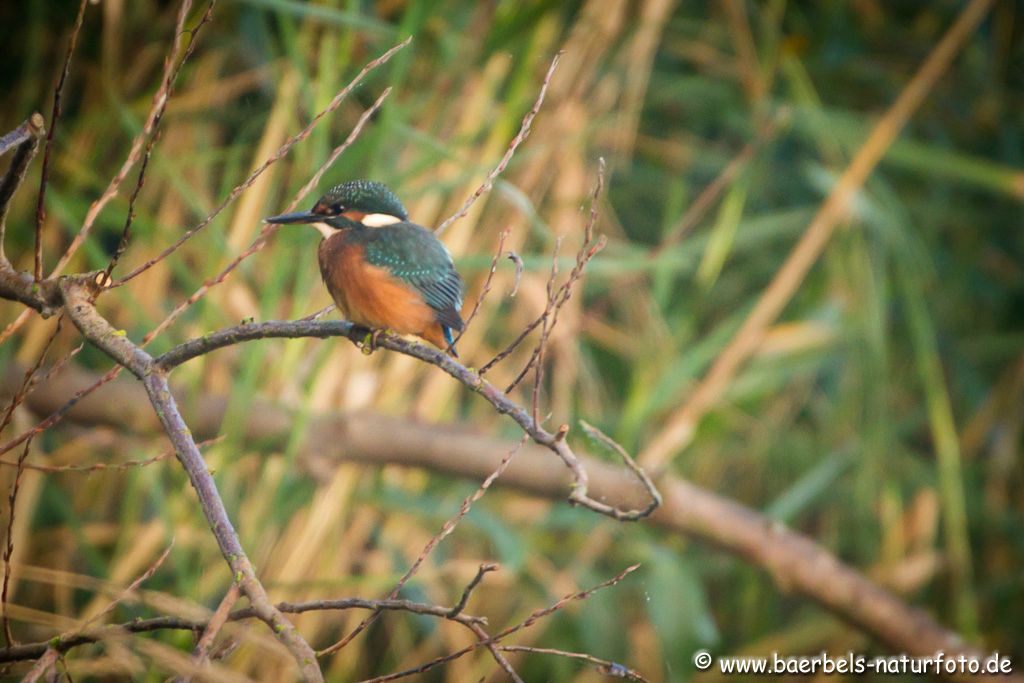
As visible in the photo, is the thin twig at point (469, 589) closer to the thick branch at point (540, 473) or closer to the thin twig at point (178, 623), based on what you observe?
the thin twig at point (178, 623)

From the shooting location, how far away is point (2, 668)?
1.06 metres

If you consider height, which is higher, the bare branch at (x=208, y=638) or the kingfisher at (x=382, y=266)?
the kingfisher at (x=382, y=266)

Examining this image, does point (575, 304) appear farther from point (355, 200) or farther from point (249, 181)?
point (249, 181)

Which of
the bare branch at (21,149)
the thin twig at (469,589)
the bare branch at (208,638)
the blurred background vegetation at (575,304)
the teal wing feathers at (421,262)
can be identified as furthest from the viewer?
the blurred background vegetation at (575,304)

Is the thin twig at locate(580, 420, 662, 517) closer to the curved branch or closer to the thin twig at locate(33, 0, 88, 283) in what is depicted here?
the curved branch

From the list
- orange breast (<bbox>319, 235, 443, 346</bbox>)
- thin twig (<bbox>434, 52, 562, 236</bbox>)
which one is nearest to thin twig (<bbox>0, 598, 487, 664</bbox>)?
thin twig (<bbox>434, 52, 562, 236</bbox>)

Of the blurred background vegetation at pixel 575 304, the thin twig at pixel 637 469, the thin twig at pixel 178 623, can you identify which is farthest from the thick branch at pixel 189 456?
the blurred background vegetation at pixel 575 304

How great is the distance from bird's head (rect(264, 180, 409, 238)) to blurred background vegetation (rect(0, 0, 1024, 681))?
513 mm

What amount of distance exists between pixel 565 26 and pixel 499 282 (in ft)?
2.15

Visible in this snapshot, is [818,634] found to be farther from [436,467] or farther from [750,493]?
[436,467]

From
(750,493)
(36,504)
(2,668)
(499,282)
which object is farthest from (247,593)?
(750,493)

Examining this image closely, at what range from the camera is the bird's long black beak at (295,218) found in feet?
4.28

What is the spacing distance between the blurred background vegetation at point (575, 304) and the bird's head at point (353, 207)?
1.68 feet

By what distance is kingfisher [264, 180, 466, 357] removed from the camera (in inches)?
57.9
